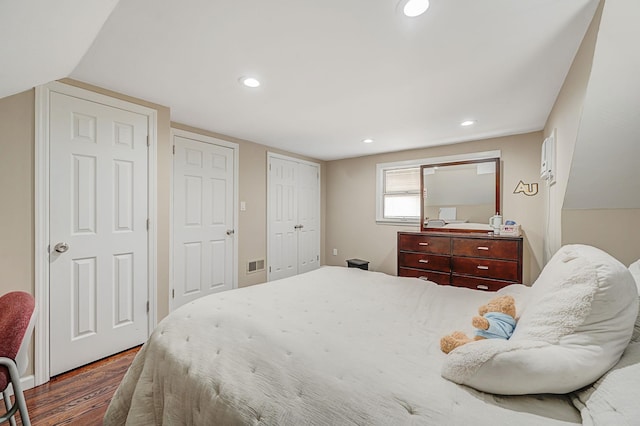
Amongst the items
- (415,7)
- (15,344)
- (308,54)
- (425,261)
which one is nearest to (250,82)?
(308,54)

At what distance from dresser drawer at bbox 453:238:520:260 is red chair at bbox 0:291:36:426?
367 centimetres

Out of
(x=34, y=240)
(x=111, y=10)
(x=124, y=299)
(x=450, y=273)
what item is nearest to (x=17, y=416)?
(x=124, y=299)

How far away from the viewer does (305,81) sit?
6.97ft

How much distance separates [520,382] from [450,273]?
2.82 metres

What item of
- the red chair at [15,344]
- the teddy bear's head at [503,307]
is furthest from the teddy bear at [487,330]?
the red chair at [15,344]

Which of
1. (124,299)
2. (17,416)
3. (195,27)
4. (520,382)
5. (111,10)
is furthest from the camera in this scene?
(124,299)

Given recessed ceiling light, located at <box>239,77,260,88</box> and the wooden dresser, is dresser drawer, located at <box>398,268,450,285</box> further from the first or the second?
recessed ceiling light, located at <box>239,77,260,88</box>

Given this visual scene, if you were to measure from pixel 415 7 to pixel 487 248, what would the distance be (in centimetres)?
274

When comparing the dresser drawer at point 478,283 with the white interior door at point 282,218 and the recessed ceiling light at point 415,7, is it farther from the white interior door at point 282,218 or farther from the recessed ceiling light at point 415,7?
the recessed ceiling light at point 415,7

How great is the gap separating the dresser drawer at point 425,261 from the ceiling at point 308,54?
170 cm

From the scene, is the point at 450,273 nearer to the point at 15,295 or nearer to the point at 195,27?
the point at 195,27

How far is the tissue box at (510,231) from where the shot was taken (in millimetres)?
3191

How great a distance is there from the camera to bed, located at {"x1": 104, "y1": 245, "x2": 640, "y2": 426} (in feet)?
2.50

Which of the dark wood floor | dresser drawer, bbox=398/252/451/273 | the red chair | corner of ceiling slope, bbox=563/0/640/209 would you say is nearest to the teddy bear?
corner of ceiling slope, bbox=563/0/640/209
